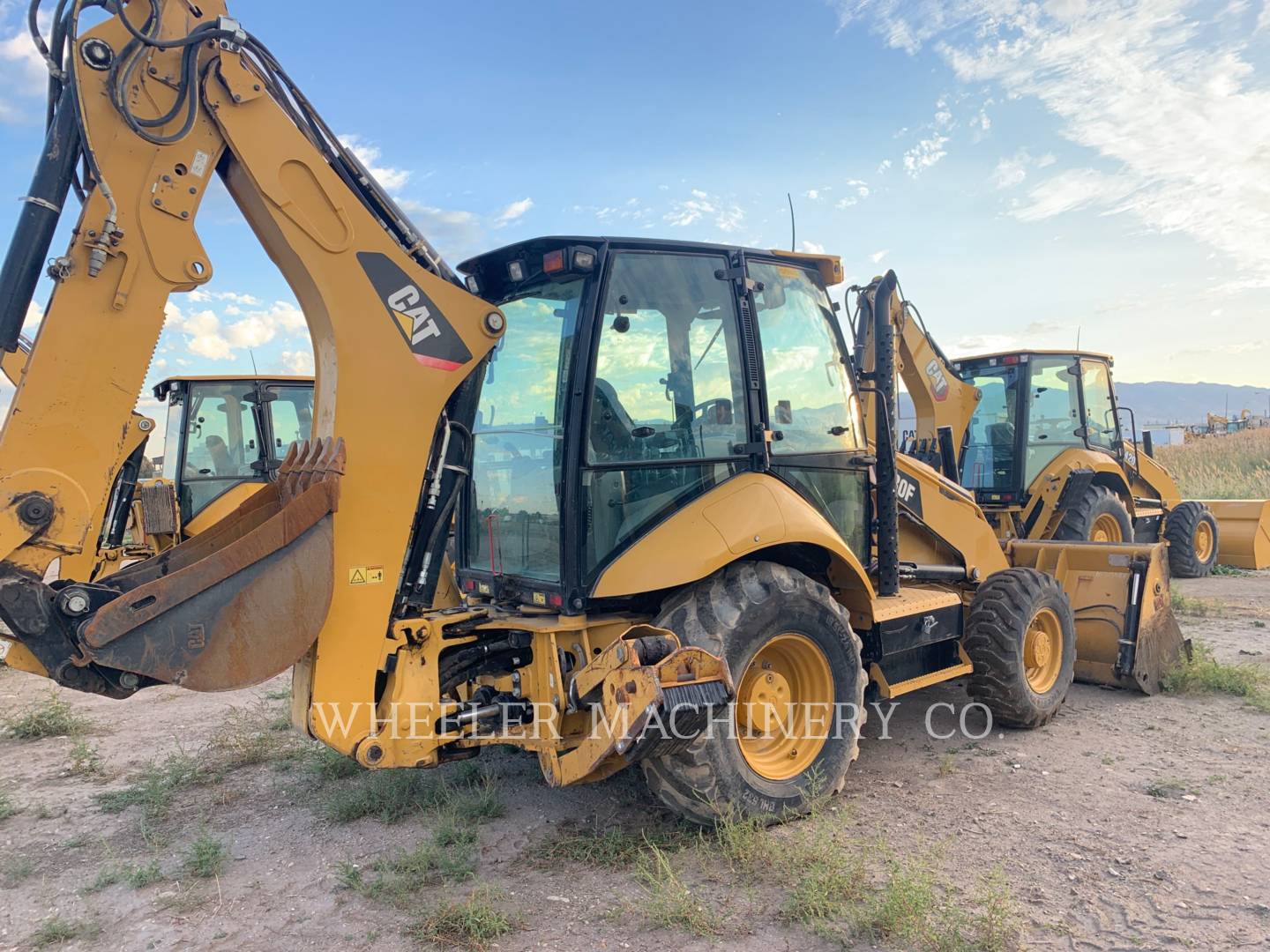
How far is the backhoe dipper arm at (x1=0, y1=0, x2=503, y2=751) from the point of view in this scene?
9.61 feet

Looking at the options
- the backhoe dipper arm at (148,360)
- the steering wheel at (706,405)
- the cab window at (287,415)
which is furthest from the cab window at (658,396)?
the cab window at (287,415)

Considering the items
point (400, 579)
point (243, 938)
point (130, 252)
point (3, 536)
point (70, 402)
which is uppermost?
point (130, 252)

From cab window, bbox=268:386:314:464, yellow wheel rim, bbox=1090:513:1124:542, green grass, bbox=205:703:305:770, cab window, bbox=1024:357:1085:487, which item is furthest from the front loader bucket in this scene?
green grass, bbox=205:703:305:770

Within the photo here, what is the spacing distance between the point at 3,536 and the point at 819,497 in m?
3.52

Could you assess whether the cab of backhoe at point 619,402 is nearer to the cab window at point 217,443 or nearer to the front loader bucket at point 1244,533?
the cab window at point 217,443

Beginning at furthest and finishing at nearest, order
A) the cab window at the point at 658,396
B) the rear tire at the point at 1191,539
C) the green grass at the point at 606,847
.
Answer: the rear tire at the point at 1191,539 → the cab window at the point at 658,396 → the green grass at the point at 606,847

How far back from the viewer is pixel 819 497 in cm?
468

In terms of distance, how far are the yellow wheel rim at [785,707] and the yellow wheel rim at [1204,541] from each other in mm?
9810

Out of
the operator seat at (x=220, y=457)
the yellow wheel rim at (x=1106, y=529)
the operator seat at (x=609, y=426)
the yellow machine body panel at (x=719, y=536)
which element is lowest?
the yellow wheel rim at (x=1106, y=529)

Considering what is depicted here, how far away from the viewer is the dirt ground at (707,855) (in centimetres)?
326

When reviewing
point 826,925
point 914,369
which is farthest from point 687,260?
point 914,369

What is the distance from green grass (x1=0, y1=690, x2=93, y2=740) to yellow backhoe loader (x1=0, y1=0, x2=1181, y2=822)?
9.07 feet

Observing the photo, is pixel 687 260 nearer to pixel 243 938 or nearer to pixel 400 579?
pixel 400 579

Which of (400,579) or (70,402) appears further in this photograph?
(400,579)
